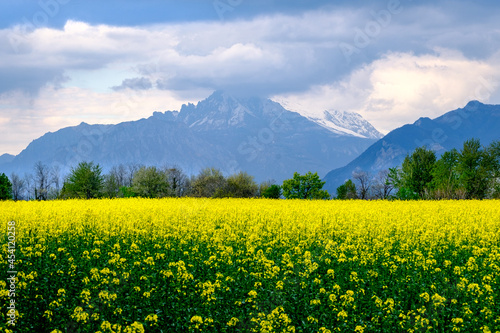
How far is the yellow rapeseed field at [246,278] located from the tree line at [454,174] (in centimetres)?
5336

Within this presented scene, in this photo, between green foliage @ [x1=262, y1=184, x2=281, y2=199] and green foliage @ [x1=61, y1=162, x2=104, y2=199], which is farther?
green foliage @ [x1=61, y1=162, x2=104, y2=199]

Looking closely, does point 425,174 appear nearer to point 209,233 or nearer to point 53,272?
point 209,233

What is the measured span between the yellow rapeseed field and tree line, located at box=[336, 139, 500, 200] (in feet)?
175

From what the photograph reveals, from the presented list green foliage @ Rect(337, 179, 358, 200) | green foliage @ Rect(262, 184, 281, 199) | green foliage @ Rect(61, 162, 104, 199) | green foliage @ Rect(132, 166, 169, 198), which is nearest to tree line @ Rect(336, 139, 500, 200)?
green foliage @ Rect(337, 179, 358, 200)

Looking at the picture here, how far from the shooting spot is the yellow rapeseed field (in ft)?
36.1

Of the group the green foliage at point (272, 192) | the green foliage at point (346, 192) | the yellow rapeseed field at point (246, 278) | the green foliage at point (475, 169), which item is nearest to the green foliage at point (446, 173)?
the green foliage at point (475, 169)

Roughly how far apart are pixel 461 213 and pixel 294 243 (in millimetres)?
17298

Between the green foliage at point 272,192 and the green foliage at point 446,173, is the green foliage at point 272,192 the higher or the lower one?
the lower one

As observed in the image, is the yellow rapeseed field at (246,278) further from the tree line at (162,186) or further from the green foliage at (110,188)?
the green foliage at (110,188)

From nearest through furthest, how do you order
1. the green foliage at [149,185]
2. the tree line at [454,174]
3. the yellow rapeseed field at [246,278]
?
1. the yellow rapeseed field at [246,278]
2. the green foliage at [149,185]
3. the tree line at [454,174]

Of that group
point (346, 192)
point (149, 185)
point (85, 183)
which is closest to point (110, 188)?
point (85, 183)

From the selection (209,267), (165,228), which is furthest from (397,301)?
(165,228)

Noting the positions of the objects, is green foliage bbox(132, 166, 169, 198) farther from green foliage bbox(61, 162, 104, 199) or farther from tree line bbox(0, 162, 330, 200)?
green foliage bbox(61, 162, 104, 199)

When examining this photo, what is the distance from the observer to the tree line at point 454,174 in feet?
248
